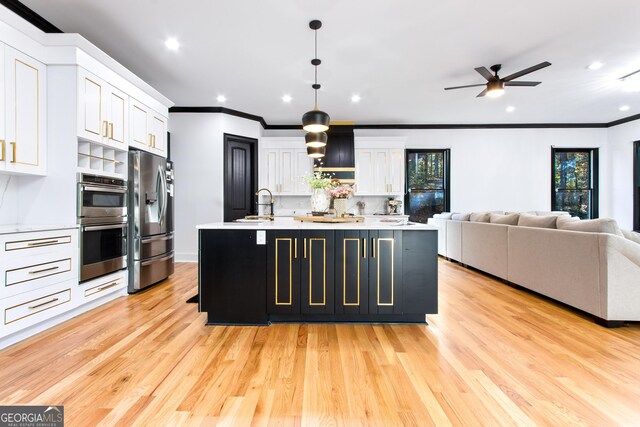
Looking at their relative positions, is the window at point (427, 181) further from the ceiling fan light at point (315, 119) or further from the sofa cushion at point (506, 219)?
the ceiling fan light at point (315, 119)

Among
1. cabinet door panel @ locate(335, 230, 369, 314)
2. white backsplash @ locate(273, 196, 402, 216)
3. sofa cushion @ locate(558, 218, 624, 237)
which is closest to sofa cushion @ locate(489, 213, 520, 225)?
sofa cushion @ locate(558, 218, 624, 237)

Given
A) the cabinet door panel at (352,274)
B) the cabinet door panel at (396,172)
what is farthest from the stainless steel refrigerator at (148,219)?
the cabinet door panel at (396,172)

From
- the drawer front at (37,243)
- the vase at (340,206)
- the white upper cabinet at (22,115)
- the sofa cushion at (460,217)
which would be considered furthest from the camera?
the sofa cushion at (460,217)

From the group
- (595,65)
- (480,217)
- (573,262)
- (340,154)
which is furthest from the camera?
(340,154)

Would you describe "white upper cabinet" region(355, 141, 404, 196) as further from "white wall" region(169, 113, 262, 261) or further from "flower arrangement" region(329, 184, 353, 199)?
"flower arrangement" region(329, 184, 353, 199)

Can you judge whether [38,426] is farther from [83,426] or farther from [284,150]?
[284,150]

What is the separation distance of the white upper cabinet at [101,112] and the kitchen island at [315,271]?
1.68m

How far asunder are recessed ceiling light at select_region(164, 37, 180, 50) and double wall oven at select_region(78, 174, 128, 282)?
1.68 meters

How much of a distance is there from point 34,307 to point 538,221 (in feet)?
16.3

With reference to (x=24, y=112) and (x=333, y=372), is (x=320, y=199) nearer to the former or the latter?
(x=333, y=372)

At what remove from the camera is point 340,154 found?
6379 mm

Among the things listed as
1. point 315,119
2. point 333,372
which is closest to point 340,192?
point 315,119

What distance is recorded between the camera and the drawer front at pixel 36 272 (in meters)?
2.19

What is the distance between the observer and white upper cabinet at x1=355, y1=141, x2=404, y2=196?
655cm
